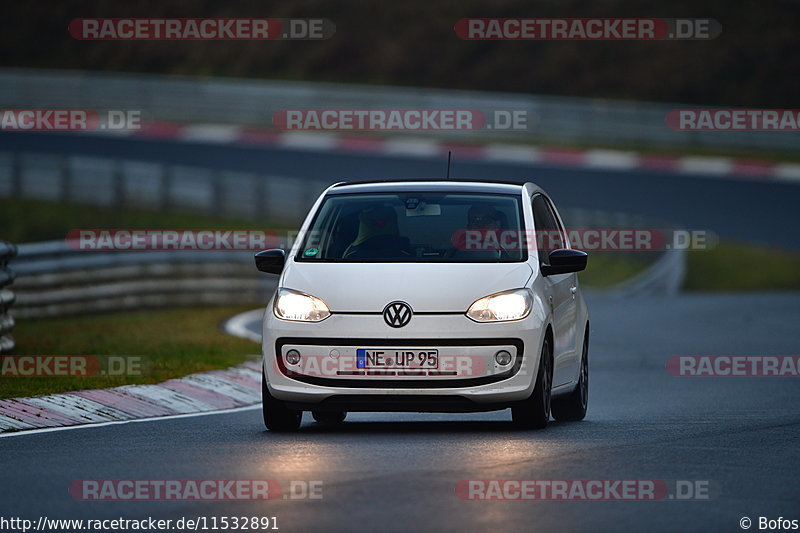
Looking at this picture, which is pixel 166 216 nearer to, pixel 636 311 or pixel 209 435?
pixel 636 311

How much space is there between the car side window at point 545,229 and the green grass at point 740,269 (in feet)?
89.0

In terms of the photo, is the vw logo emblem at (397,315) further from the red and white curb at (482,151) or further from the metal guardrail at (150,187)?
the red and white curb at (482,151)

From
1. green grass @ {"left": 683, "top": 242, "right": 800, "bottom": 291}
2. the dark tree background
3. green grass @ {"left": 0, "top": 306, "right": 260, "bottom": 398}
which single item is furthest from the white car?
the dark tree background

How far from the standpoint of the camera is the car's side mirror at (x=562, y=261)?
11781 mm

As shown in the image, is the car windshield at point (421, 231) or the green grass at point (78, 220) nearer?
the car windshield at point (421, 231)

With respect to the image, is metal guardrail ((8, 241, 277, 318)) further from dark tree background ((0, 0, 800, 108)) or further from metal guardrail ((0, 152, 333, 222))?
dark tree background ((0, 0, 800, 108))

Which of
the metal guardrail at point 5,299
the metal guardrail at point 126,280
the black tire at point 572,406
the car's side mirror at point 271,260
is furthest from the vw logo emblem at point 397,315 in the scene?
the metal guardrail at point 126,280

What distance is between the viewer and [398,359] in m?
11.0

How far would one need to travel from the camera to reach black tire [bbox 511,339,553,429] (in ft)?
37.2

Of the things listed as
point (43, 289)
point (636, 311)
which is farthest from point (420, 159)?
point (43, 289)

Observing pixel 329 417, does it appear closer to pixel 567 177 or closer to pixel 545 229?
pixel 545 229

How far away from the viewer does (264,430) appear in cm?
1171

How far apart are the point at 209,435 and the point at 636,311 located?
17149 millimetres

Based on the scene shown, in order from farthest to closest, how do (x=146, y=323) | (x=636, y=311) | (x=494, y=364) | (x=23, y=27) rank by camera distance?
1. (x=23, y=27)
2. (x=636, y=311)
3. (x=146, y=323)
4. (x=494, y=364)
